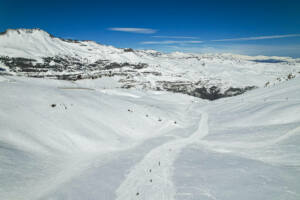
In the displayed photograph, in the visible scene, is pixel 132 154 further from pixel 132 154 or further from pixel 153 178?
pixel 153 178

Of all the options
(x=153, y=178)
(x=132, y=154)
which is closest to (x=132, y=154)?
(x=132, y=154)

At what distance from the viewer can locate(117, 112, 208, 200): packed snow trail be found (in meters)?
7.68

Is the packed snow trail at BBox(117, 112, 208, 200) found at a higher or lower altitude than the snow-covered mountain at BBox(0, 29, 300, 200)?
lower

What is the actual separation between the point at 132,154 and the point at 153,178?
139 inches

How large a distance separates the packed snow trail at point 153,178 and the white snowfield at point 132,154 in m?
0.05

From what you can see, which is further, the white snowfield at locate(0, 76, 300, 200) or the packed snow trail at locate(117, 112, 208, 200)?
the packed snow trail at locate(117, 112, 208, 200)

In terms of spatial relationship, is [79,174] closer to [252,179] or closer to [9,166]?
[9,166]

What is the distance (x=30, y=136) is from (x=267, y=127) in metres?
18.3

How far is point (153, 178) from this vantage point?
8945 millimetres

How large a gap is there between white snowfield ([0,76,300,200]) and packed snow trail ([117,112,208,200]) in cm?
5

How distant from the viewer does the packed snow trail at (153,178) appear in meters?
7.68

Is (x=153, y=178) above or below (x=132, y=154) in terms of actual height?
above

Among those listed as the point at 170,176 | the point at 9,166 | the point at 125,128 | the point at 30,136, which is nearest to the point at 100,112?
the point at 125,128

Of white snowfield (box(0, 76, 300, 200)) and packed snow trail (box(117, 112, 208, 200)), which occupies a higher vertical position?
white snowfield (box(0, 76, 300, 200))
